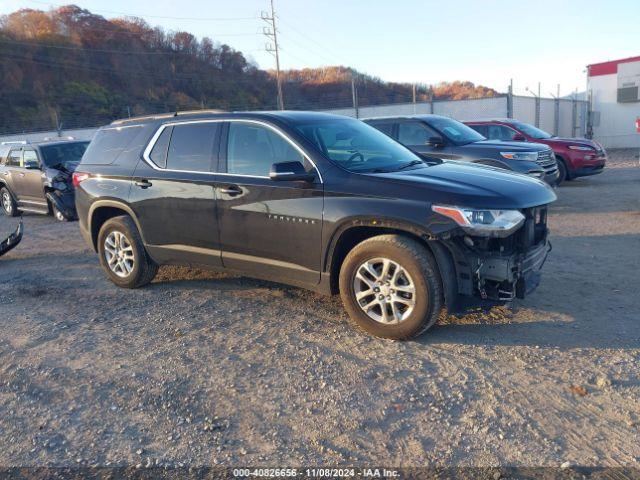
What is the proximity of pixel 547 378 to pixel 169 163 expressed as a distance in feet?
12.9

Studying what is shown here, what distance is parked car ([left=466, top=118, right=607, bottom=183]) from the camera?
1301cm

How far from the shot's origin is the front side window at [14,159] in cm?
1191

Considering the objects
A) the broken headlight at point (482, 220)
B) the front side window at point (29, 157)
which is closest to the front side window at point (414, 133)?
the broken headlight at point (482, 220)

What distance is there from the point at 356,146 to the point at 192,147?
1.61 m

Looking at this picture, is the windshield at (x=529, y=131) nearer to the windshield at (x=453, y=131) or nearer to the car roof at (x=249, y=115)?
the windshield at (x=453, y=131)

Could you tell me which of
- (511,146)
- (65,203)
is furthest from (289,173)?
(65,203)

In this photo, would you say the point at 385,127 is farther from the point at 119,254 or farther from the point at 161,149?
the point at 119,254

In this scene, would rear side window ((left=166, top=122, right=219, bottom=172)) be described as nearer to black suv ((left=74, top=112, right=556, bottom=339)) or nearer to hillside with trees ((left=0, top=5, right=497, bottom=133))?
black suv ((left=74, top=112, right=556, bottom=339))

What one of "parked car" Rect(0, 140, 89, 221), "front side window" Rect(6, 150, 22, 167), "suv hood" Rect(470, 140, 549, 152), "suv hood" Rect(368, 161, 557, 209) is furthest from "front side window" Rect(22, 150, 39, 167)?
"suv hood" Rect(368, 161, 557, 209)

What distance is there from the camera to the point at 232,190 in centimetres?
492

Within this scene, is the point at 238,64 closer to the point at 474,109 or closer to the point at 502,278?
the point at 474,109

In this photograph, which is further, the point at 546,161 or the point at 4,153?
the point at 4,153

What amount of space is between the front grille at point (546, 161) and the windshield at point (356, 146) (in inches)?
227

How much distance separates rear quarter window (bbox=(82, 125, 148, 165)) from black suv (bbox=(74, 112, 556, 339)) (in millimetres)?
19
